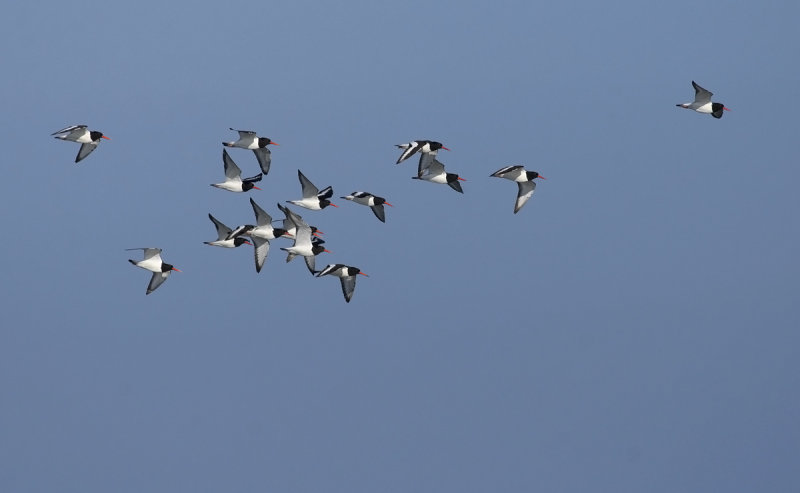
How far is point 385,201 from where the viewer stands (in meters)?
46.3

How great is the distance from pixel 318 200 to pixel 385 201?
400 centimetres

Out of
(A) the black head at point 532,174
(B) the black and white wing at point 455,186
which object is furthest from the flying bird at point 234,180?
(A) the black head at point 532,174

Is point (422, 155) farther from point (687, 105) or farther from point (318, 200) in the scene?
point (687, 105)

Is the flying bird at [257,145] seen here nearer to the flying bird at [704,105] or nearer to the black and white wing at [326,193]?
the black and white wing at [326,193]

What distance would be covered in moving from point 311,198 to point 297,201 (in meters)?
0.63

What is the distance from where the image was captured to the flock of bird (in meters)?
41.9

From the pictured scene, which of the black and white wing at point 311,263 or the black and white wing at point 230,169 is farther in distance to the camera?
the black and white wing at point 311,263

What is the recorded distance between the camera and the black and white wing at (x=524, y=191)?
157 ft

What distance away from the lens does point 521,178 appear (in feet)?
155

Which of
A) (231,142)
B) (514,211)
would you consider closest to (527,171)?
(514,211)

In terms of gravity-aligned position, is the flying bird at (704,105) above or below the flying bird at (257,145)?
above

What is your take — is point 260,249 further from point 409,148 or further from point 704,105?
point 704,105

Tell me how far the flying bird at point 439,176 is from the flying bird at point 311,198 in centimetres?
493

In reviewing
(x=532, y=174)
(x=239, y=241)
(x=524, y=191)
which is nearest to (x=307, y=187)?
(x=239, y=241)
